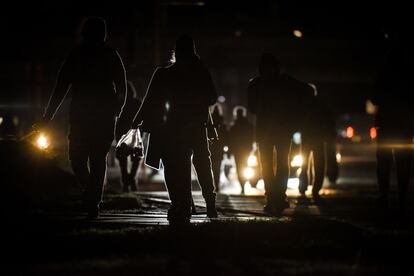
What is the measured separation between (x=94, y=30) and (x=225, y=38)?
49018 mm

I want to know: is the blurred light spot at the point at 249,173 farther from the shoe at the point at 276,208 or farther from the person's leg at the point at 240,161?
the shoe at the point at 276,208

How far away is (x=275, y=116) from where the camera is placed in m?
12.0

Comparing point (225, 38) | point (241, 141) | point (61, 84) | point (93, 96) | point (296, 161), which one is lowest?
point (296, 161)

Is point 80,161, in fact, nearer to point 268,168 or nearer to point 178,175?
point 178,175

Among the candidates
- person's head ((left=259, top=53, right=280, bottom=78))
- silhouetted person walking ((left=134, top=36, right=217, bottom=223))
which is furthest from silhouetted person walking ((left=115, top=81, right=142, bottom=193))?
silhouetted person walking ((left=134, top=36, right=217, bottom=223))

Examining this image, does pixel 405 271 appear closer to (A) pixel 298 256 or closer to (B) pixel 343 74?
(A) pixel 298 256

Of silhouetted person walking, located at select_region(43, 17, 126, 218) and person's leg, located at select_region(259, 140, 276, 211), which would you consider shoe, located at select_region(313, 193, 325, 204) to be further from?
silhouetted person walking, located at select_region(43, 17, 126, 218)

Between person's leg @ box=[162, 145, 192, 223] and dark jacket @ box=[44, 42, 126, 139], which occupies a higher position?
dark jacket @ box=[44, 42, 126, 139]

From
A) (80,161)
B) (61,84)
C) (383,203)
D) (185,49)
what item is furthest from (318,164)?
(61,84)

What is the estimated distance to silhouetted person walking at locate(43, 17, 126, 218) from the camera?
1022 cm

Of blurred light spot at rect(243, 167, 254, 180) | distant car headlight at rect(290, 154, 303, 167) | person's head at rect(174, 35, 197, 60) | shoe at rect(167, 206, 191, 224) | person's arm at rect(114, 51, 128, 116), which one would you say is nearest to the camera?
shoe at rect(167, 206, 191, 224)

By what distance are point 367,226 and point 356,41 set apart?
2050 inches

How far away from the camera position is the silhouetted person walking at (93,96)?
10.2 m

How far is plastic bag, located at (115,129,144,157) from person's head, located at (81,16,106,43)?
1.35m
